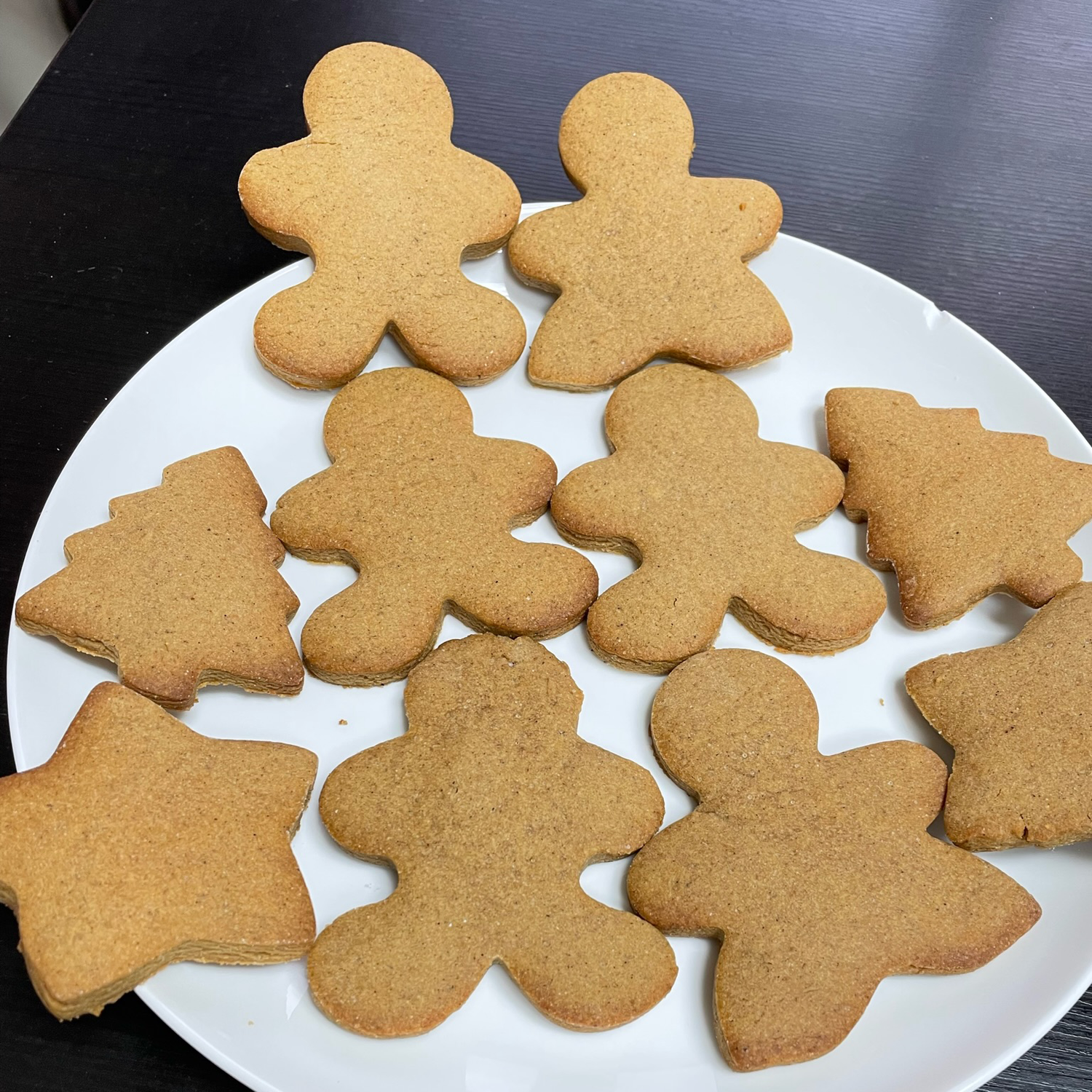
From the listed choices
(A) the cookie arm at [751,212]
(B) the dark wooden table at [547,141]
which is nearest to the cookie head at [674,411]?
(A) the cookie arm at [751,212]

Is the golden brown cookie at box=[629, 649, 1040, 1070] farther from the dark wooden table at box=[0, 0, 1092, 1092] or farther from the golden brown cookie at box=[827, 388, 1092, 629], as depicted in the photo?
the dark wooden table at box=[0, 0, 1092, 1092]

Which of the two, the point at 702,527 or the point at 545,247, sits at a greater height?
the point at 545,247

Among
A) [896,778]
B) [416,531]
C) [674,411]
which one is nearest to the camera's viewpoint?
[896,778]

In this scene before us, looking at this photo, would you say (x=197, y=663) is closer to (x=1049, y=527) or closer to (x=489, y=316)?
(x=489, y=316)

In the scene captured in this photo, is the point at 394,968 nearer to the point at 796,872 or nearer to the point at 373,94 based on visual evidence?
the point at 796,872

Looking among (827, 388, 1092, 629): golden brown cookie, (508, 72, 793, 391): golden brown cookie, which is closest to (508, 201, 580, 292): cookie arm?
(508, 72, 793, 391): golden brown cookie

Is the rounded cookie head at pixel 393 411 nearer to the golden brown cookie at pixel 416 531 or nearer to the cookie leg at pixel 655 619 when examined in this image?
the golden brown cookie at pixel 416 531

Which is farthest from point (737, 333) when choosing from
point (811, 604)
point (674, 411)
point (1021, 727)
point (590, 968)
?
point (590, 968)
